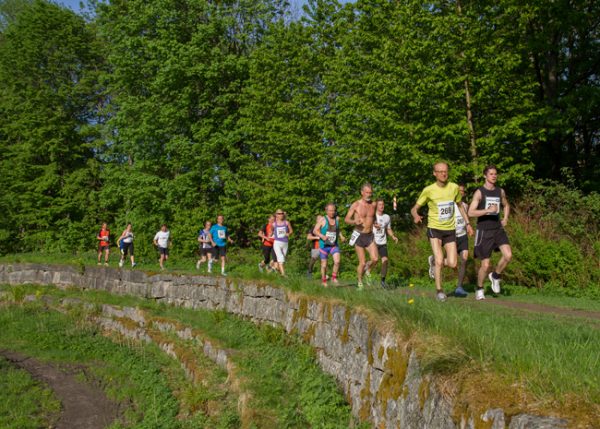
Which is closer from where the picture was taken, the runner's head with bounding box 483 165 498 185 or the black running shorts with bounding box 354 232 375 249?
the runner's head with bounding box 483 165 498 185

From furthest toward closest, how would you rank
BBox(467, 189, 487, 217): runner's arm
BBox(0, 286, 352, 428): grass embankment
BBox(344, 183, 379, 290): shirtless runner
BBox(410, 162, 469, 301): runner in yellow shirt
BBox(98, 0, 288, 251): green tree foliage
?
BBox(98, 0, 288, 251): green tree foliage < BBox(344, 183, 379, 290): shirtless runner < BBox(467, 189, 487, 217): runner's arm < BBox(410, 162, 469, 301): runner in yellow shirt < BBox(0, 286, 352, 428): grass embankment

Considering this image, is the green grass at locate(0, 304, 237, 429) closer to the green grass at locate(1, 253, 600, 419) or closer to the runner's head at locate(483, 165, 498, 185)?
the green grass at locate(1, 253, 600, 419)

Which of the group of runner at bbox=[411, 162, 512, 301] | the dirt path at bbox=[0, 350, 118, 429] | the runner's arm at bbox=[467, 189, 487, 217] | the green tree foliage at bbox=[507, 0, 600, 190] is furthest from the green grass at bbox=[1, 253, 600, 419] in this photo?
the green tree foliage at bbox=[507, 0, 600, 190]

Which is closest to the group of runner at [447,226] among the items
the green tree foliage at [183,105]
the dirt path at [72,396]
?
the dirt path at [72,396]

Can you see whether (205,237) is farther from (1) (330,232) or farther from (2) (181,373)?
(1) (330,232)

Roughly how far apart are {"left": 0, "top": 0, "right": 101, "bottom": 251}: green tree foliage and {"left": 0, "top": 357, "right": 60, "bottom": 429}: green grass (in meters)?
24.4

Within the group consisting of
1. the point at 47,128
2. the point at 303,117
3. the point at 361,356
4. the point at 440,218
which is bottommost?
the point at 361,356

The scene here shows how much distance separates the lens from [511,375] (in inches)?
135

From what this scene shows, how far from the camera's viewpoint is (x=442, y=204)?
28.9 feet

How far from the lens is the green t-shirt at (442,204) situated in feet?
28.9

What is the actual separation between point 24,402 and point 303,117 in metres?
15.1

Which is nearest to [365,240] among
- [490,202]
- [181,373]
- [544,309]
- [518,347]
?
[490,202]

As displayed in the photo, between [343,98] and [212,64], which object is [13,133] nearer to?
[212,64]

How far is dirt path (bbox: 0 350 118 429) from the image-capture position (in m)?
12.1
